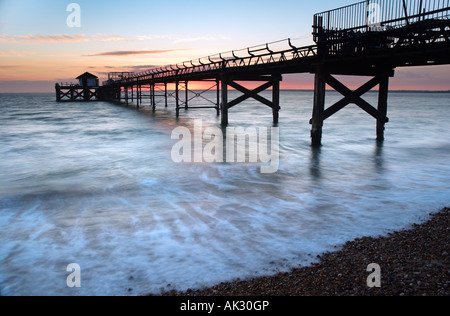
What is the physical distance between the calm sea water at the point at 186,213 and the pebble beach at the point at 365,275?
14.9 inches

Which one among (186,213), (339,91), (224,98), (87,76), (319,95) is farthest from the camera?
(87,76)

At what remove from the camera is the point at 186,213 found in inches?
316

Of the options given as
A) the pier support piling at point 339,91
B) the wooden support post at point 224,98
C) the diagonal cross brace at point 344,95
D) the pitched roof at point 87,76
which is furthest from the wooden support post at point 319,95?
the pitched roof at point 87,76

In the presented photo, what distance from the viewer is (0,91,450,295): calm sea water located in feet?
17.6

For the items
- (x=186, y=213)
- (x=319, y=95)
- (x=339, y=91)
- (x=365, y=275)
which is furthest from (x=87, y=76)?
(x=365, y=275)

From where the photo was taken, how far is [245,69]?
2153 centimetres

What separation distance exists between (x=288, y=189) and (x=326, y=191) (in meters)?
1.07

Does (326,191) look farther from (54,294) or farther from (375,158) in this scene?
(54,294)

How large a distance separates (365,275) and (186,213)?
4.43 meters

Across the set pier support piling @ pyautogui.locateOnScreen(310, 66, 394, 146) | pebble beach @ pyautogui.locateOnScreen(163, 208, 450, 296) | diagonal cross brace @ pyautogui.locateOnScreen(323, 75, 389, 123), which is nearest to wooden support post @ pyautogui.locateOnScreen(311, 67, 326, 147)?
pier support piling @ pyautogui.locateOnScreen(310, 66, 394, 146)

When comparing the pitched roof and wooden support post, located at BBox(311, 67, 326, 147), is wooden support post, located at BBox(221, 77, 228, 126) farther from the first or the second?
the pitched roof

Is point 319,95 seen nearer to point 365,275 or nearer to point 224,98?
point 224,98

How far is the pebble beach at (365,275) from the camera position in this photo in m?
4.24
